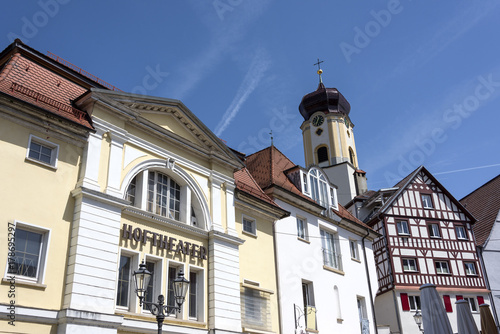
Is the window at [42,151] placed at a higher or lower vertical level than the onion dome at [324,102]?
lower

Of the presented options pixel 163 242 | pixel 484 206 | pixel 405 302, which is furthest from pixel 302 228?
pixel 484 206

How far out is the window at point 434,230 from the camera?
38188 millimetres

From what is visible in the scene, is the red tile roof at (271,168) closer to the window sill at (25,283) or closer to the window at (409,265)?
the window at (409,265)

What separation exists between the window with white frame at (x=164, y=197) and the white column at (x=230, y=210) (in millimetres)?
1385

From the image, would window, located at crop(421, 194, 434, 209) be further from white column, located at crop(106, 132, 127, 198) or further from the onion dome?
white column, located at crop(106, 132, 127, 198)

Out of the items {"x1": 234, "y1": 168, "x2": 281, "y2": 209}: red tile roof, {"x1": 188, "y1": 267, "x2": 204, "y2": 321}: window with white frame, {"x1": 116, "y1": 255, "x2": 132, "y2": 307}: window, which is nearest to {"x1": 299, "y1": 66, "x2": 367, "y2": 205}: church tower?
{"x1": 234, "y1": 168, "x2": 281, "y2": 209}: red tile roof

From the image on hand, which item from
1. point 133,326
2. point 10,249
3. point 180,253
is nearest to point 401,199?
Answer: point 180,253

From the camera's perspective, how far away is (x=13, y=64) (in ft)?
54.2

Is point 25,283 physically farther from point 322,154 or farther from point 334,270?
point 322,154

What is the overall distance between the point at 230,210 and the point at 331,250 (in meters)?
8.69

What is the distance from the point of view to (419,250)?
3700 cm

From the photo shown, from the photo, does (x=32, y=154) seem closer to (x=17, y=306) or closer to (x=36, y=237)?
(x=36, y=237)

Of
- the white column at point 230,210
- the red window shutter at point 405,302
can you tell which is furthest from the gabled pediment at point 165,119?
the red window shutter at point 405,302

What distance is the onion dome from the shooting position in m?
58.4
